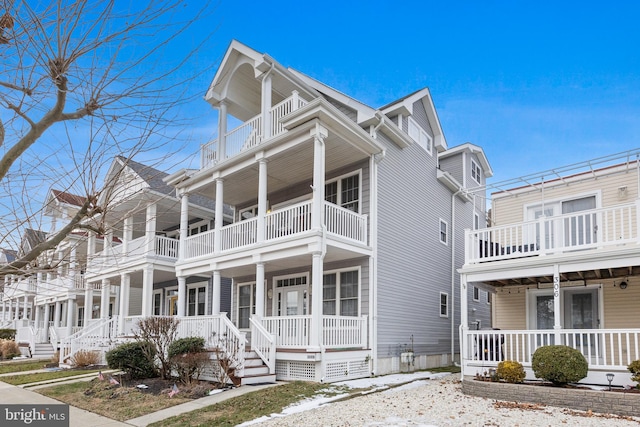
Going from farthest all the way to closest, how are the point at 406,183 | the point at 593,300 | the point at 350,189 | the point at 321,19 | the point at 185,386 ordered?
1. the point at 406,183
2. the point at 350,189
3. the point at 593,300
4. the point at 185,386
5. the point at 321,19

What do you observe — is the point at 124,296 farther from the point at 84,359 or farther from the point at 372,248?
the point at 372,248

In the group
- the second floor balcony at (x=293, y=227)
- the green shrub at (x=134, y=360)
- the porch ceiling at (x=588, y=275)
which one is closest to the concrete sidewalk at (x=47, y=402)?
the green shrub at (x=134, y=360)

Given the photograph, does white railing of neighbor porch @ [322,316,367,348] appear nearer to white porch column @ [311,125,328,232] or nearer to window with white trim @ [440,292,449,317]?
white porch column @ [311,125,328,232]

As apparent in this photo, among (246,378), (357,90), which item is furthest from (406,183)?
(246,378)

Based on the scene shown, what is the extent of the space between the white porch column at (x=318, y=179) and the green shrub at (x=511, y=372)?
216 inches

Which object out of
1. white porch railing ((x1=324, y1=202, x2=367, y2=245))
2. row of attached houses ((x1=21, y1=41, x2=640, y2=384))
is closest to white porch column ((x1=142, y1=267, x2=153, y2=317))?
row of attached houses ((x1=21, y1=41, x2=640, y2=384))

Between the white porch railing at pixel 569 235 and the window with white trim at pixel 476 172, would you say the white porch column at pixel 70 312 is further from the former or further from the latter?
the white porch railing at pixel 569 235

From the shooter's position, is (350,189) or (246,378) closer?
(246,378)

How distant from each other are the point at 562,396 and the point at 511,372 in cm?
115

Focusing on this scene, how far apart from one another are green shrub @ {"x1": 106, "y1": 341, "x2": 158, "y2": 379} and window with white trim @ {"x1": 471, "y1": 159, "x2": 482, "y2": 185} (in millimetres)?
15304

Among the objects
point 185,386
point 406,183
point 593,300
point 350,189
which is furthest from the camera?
point 406,183

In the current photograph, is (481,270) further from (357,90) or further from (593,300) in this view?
(357,90)

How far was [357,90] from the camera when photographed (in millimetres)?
19578

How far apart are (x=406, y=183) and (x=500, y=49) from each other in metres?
5.32
